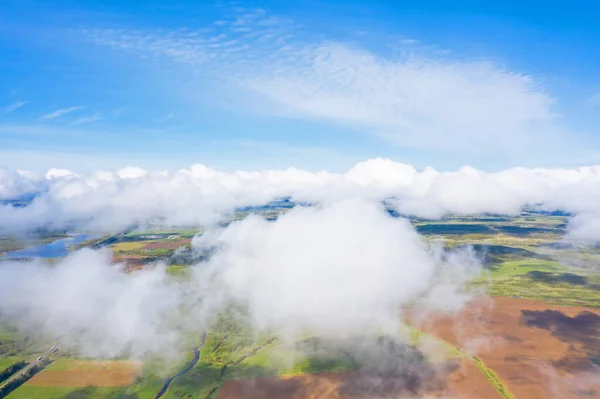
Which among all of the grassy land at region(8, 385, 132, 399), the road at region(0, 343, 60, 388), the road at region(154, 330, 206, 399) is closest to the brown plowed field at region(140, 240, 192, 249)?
the road at region(0, 343, 60, 388)

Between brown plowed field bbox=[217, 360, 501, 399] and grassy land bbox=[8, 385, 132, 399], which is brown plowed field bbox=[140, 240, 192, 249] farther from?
brown plowed field bbox=[217, 360, 501, 399]

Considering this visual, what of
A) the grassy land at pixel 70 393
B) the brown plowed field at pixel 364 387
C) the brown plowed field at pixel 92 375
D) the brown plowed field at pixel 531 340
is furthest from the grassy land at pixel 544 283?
the grassy land at pixel 70 393

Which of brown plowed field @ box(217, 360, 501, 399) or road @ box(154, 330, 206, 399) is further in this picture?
road @ box(154, 330, 206, 399)

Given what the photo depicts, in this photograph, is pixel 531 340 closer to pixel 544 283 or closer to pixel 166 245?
pixel 544 283

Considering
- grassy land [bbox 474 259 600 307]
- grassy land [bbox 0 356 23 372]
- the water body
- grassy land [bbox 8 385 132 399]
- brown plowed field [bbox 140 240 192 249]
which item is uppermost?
brown plowed field [bbox 140 240 192 249]

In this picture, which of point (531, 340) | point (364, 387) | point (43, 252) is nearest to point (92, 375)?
point (364, 387)

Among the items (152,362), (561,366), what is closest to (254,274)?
(152,362)
